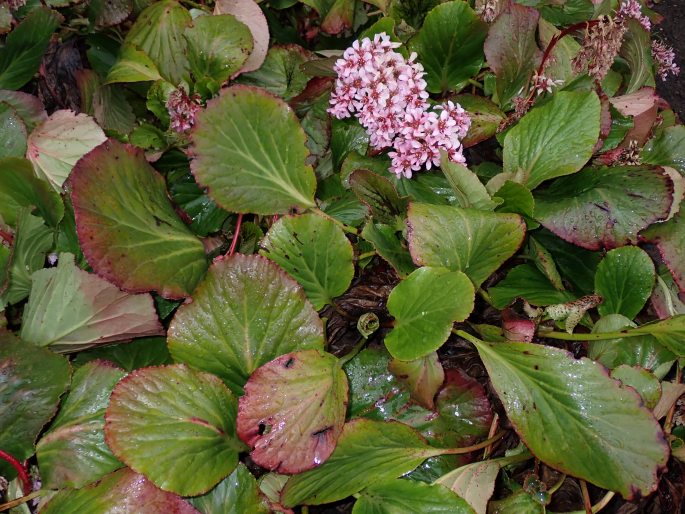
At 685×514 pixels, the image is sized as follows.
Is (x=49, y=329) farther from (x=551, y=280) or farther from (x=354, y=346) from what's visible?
(x=551, y=280)

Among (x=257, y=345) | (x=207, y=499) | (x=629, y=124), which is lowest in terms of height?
(x=207, y=499)

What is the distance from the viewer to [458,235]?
0.81 meters

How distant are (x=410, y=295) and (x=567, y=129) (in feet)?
1.04

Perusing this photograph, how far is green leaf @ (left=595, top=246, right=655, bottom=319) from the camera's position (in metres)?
0.85

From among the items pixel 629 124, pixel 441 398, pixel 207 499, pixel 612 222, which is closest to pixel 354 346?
pixel 441 398

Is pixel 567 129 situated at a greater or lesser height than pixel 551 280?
greater

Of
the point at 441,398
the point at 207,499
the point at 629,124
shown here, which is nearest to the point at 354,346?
the point at 441,398

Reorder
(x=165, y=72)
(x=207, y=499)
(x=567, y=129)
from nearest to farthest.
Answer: (x=207, y=499) < (x=567, y=129) < (x=165, y=72)

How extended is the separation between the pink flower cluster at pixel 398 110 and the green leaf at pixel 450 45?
102mm

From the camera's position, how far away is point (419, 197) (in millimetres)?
927

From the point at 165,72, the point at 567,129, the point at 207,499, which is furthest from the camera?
the point at 165,72

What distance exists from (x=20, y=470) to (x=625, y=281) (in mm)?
778

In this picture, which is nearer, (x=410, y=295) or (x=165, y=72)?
(x=410, y=295)

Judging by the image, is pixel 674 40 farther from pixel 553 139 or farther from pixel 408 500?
pixel 408 500
